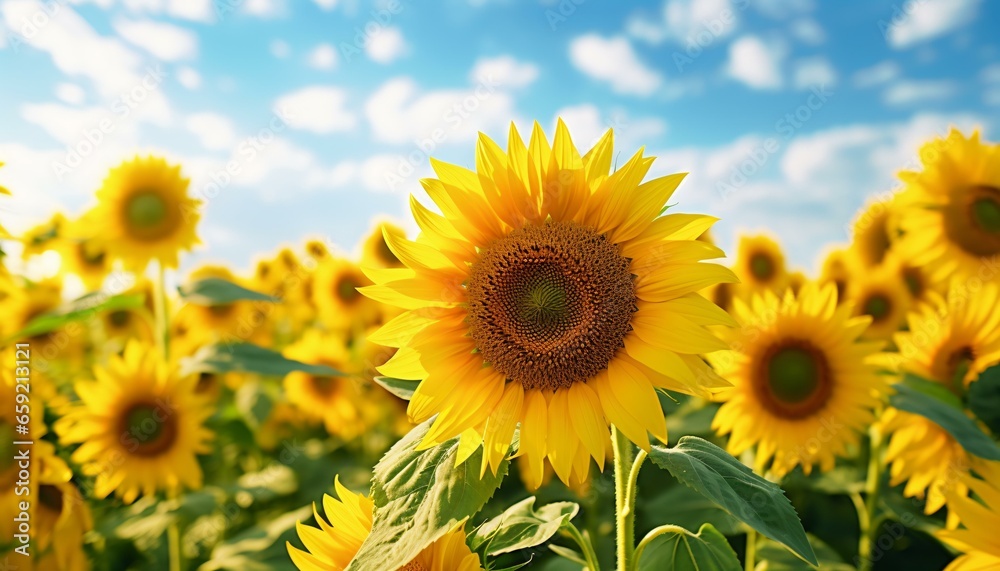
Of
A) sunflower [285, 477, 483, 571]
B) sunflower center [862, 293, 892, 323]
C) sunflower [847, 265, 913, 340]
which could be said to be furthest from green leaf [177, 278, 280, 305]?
sunflower center [862, 293, 892, 323]

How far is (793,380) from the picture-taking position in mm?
3383

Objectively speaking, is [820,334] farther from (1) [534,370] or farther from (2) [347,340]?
(2) [347,340]

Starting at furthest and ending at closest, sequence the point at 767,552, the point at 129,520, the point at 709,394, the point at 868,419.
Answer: the point at 129,520, the point at 868,419, the point at 767,552, the point at 709,394

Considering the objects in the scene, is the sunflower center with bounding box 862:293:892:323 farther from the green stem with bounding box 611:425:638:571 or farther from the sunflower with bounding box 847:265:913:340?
the green stem with bounding box 611:425:638:571

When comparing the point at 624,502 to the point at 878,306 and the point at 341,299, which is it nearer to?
the point at 878,306

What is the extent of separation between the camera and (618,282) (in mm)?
1741

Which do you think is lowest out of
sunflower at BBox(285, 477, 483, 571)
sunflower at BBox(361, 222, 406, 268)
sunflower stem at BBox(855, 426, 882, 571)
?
sunflower stem at BBox(855, 426, 882, 571)

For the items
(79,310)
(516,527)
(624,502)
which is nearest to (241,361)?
(79,310)

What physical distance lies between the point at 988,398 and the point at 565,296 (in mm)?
2293

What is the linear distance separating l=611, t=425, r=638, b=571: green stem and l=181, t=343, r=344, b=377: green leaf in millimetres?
1649

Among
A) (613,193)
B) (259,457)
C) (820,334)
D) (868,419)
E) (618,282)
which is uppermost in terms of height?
(613,193)

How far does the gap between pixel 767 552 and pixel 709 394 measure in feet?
5.86

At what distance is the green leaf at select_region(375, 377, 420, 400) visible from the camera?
179 centimetres

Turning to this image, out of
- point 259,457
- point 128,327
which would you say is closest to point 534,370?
point 259,457
